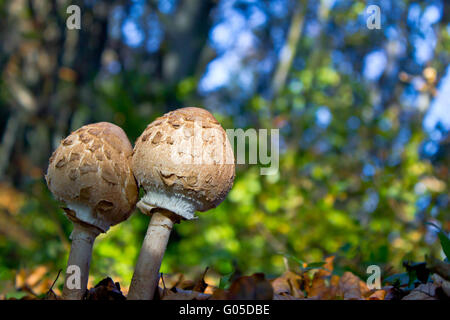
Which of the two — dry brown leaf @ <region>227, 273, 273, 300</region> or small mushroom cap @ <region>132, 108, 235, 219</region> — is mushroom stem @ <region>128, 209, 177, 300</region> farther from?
dry brown leaf @ <region>227, 273, 273, 300</region>

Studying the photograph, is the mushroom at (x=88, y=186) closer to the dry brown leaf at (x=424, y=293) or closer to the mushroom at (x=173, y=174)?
the mushroom at (x=173, y=174)

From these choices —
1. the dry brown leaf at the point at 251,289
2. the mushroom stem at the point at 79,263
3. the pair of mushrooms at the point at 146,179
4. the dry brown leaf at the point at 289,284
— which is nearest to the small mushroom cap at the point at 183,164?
the pair of mushrooms at the point at 146,179

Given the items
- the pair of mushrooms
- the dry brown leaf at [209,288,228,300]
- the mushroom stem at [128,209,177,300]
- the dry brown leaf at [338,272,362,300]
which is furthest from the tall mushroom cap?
the dry brown leaf at [338,272,362,300]

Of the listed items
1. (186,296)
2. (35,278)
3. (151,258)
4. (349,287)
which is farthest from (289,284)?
(35,278)

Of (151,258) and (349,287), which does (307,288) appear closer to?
(349,287)

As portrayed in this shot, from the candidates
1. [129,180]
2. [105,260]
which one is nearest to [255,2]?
[105,260]
